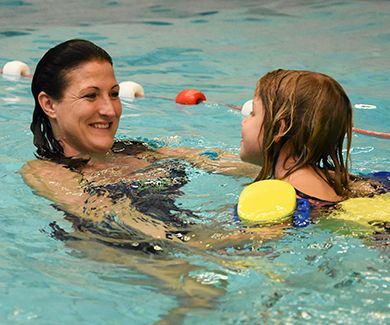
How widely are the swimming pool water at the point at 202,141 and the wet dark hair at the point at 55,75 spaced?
265 millimetres

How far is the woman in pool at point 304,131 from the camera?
131 inches

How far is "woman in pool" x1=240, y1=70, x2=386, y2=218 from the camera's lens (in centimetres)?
334

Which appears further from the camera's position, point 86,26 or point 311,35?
point 86,26

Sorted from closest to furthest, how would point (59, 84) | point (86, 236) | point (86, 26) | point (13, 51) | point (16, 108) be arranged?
1. point (86, 236)
2. point (59, 84)
3. point (16, 108)
4. point (13, 51)
5. point (86, 26)

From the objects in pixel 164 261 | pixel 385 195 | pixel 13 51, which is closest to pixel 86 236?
pixel 164 261

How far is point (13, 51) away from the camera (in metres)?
9.30

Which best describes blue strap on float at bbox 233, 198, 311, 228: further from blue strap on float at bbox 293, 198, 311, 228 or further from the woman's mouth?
the woman's mouth

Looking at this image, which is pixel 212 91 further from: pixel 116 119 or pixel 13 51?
pixel 116 119

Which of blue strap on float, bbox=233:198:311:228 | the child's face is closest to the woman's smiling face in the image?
the child's face

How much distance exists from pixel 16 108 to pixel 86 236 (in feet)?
11.2

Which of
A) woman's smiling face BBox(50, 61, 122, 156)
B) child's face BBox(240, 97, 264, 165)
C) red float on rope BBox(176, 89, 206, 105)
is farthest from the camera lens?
red float on rope BBox(176, 89, 206, 105)

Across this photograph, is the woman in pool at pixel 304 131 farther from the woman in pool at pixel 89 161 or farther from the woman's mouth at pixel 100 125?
the woman's mouth at pixel 100 125

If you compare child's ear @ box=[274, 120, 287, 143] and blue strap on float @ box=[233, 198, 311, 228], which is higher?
child's ear @ box=[274, 120, 287, 143]

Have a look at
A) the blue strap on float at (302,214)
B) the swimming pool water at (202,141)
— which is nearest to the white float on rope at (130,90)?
the swimming pool water at (202,141)
